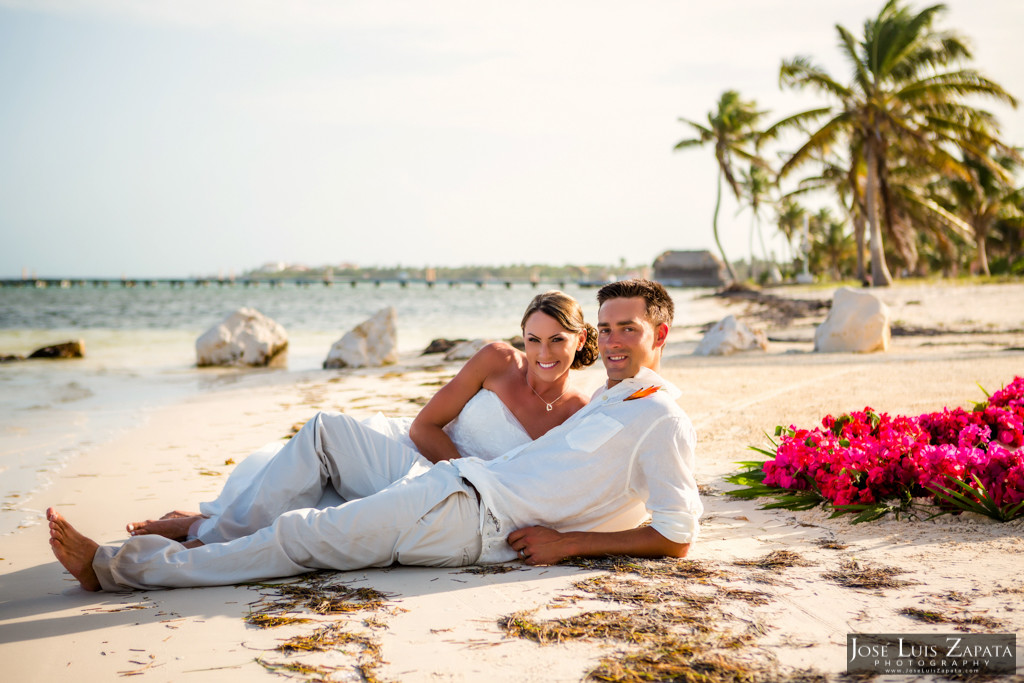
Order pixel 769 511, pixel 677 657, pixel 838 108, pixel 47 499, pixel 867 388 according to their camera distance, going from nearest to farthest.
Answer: pixel 677 657, pixel 769 511, pixel 47 499, pixel 867 388, pixel 838 108

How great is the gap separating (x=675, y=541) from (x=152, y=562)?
2.18 meters

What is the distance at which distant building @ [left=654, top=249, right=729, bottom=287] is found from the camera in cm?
7219

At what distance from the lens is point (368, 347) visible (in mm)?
13336

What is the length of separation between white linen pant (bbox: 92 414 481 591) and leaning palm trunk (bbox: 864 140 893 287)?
1061 inches

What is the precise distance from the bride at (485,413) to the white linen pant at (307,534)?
0.37 ft

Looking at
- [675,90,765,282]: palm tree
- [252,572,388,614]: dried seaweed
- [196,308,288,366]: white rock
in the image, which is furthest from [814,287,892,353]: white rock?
[675,90,765,282]: palm tree

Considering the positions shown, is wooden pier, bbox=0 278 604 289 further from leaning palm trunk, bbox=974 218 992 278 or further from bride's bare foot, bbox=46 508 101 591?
bride's bare foot, bbox=46 508 101 591

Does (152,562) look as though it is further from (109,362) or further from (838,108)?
(838,108)

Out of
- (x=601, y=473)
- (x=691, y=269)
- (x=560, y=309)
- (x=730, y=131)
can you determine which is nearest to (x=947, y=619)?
(x=601, y=473)

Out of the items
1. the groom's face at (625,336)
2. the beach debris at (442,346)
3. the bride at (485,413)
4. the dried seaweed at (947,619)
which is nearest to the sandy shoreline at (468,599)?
the dried seaweed at (947,619)

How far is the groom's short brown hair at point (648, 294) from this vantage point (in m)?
3.43

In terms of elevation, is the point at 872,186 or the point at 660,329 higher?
the point at 872,186

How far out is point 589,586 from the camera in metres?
3.24

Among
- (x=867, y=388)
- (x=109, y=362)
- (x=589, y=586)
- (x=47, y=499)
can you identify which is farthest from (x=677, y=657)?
(x=109, y=362)
